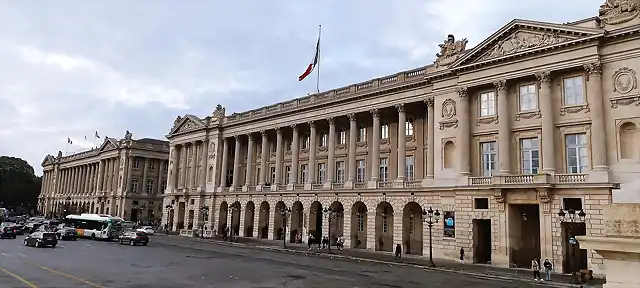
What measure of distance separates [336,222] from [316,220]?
3.59m

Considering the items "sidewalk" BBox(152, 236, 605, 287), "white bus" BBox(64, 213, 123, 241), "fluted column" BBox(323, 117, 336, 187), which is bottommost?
"sidewalk" BBox(152, 236, 605, 287)

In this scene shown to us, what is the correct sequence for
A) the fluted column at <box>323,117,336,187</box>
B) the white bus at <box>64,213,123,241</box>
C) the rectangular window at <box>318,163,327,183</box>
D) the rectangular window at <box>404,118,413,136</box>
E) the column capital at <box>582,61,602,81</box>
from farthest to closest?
the rectangular window at <box>318,163,327,183</box> < the white bus at <box>64,213,123,241</box> < the fluted column at <box>323,117,336,187</box> < the rectangular window at <box>404,118,413,136</box> < the column capital at <box>582,61,602,81</box>

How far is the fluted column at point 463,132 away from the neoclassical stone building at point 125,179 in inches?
3490

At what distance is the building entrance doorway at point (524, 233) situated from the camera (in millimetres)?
37906

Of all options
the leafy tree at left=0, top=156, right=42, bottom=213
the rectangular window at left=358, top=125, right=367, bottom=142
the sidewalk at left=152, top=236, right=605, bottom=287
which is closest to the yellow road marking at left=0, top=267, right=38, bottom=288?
the sidewalk at left=152, top=236, right=605, bottom=287

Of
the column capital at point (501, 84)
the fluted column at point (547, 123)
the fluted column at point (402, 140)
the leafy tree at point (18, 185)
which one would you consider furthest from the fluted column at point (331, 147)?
the leafy tree at point (18, 185)

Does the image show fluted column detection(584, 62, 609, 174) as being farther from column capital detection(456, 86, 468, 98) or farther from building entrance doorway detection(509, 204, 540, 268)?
column capital detection(456, 86, 468, 98)

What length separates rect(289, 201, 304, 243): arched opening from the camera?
61.1m

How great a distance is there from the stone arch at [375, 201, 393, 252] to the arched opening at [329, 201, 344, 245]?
18.9 ft

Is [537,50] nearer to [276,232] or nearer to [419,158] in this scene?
[419,158]

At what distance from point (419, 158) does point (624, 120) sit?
65.3 ft

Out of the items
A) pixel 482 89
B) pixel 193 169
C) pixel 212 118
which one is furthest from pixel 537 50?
pixel 193 169

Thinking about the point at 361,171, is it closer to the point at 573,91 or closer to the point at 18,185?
the point at 573,91

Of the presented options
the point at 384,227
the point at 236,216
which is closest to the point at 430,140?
the point at 384,227
